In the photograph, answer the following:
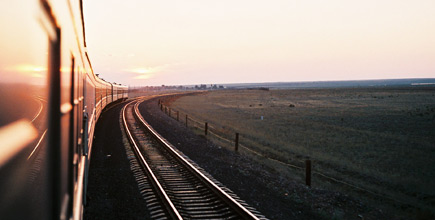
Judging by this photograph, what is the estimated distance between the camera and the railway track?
22.6 feet

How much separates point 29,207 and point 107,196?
7239 millimetres

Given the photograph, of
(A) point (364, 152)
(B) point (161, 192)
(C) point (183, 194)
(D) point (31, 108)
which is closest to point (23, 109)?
(D) point (31, 108)

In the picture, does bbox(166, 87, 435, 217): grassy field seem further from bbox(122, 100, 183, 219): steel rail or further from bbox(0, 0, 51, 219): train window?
bbox(0, 0, 51, 219): train window

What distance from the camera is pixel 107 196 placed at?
816cm

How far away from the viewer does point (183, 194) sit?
26.8 feet

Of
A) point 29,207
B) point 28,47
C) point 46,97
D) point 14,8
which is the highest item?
point 14,8

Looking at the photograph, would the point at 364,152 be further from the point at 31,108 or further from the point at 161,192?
the point at 31,108

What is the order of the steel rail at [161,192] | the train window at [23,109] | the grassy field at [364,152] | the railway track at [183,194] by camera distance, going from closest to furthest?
the train window at [23,109] < the steel rail at [161,192] < the railway track at [183,194] < the grassy field at [364,152]

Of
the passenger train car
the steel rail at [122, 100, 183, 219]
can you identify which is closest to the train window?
the passenger train car

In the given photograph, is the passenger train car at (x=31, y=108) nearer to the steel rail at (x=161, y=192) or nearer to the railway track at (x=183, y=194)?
the steel rail at (x=161, y=192)

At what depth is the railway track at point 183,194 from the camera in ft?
22.6

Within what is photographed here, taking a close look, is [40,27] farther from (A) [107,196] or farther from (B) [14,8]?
(A) [107,196]

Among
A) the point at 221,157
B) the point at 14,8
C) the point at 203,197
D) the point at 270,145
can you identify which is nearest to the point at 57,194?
the point at 14,8

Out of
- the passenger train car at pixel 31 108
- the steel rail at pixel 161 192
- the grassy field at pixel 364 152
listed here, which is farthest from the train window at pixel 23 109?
the grassy field at pixel 364 152
